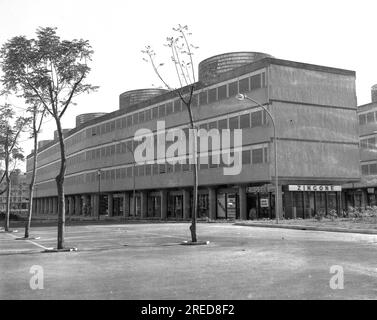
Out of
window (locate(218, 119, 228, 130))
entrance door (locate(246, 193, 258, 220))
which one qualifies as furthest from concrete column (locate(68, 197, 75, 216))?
entrance door (locate(246, 193, 258, 220))

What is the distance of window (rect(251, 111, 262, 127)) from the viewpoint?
43109mm

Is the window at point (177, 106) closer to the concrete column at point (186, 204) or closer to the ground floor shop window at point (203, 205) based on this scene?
the concrete column at point (186, 204)

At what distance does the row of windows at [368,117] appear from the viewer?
64.2 m

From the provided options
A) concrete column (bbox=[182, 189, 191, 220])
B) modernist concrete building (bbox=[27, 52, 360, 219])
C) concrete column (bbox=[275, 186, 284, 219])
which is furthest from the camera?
concrete column (bbox=[182, 189, 191, 220])

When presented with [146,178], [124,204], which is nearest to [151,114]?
[146,178]

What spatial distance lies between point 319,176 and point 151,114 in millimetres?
22922

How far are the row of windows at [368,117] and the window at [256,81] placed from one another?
27073 mm

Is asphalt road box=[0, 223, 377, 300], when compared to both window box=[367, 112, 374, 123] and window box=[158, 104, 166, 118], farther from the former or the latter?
window box=[367, 112, 374, 123]

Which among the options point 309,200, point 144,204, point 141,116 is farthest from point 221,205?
point 141,116

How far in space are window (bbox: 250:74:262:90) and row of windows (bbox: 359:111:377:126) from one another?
88.8 ft

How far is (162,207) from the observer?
59.0 metres

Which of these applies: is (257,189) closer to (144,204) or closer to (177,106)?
(177,106)

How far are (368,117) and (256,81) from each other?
91.9ft
